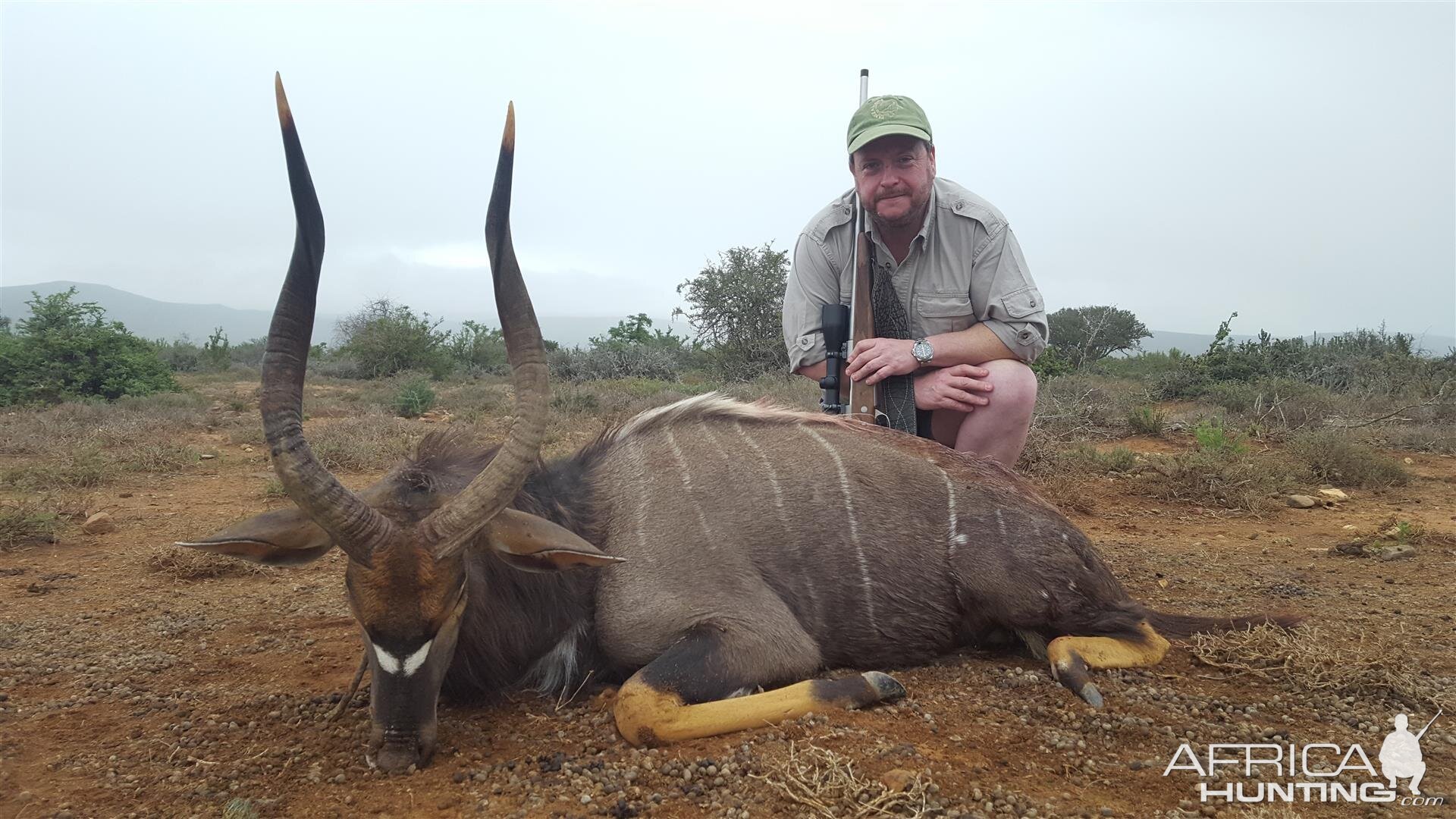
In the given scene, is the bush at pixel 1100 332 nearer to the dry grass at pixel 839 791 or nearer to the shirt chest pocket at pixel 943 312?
the shirt chest pocket at pixel 943 312

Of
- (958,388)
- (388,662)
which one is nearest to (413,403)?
(958,388)

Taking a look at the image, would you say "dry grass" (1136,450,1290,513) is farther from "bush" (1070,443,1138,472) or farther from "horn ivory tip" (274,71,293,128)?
"horn ivory tip" (274,71,293,128)

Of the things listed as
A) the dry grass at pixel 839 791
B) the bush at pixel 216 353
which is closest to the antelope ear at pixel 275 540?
the dry grass at pixel 839 791

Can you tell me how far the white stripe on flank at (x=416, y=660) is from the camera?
9.66 feet

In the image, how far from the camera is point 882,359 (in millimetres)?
4988

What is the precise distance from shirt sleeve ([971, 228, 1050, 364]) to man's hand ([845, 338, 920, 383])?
54cm

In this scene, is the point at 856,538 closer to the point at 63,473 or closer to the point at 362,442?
the point at 362,442

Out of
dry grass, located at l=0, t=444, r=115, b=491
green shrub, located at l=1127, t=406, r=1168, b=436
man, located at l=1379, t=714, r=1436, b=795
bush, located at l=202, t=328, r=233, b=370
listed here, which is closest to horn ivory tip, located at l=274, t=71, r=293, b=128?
man, located at l=1379, t=714, r=1436, b=795

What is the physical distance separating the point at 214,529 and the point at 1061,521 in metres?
6.23

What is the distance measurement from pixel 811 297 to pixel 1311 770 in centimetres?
373

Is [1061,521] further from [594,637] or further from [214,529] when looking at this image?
[214,529]

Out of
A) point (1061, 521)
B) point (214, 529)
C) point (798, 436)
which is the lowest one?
point (214, 529)

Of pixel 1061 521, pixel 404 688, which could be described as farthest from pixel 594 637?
pixel 1061 521

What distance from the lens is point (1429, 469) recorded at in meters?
9.52
